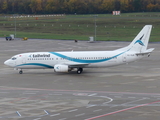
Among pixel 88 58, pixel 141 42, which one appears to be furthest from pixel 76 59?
pixel 141 42

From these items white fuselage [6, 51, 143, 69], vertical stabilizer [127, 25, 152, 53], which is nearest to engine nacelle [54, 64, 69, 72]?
white fuselage [6, 51, 143, 69]

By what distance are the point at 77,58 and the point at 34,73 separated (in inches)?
342

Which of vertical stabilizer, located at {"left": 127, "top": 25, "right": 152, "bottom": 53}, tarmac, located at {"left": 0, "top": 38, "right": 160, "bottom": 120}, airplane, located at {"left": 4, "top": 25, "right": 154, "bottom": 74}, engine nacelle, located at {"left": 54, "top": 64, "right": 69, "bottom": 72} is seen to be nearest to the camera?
tarmac, located at {"left": 0, "top": 38, "right": 160, "bottom": 120}

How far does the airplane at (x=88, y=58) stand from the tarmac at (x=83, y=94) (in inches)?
63.0

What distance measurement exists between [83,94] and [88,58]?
17.0 m

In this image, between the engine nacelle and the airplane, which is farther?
the airplane

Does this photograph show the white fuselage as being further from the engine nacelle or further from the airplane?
the engine nacelle

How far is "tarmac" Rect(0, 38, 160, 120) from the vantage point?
3753 cm

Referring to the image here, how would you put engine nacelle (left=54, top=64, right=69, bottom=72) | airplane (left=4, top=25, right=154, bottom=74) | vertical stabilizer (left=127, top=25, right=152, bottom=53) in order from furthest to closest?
vertical stabilizer (left=127, top=25, right=152, bottom=53)
airplane (left=4, top=25, right=154, bottom=74)
engine nacelle (left=54, top=64, right=69, bottom=72)

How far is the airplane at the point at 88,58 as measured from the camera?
62.9 metres

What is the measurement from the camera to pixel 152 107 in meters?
39.5

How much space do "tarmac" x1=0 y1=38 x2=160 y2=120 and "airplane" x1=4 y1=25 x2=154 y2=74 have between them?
5.25 feet

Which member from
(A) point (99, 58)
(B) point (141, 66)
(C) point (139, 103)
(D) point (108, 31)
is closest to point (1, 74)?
(A) point (99, 58)

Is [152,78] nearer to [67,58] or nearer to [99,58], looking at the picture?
[99,58]
